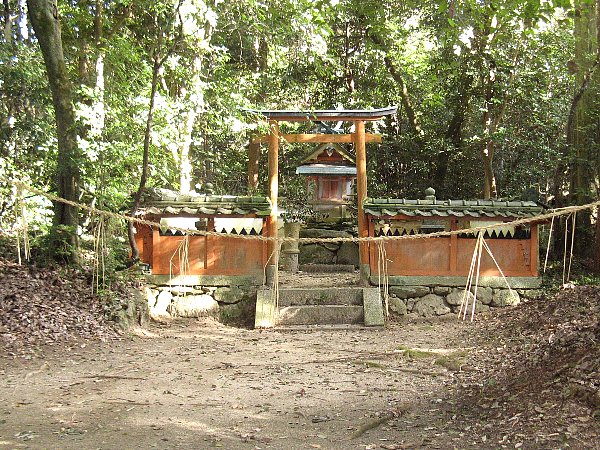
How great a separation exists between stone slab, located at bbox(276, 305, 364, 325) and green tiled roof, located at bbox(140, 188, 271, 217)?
1.72 m

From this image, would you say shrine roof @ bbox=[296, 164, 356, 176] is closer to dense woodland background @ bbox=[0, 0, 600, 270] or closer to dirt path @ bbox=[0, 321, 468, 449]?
dense woodland background @ bbox=[0, 0, 600, 270]

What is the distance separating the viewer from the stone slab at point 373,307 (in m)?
9.38

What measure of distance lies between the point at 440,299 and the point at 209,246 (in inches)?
162

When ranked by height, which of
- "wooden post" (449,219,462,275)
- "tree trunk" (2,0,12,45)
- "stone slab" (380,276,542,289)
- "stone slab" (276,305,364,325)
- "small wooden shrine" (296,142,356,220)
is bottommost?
"stone slab" (276,305,364,325)

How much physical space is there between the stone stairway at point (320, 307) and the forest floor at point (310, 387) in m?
0.74

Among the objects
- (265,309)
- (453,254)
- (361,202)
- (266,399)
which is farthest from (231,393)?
(453,254)

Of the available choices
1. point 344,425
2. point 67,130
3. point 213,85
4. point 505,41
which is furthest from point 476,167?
point 344,425

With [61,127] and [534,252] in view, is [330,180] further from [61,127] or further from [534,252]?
[61,127]

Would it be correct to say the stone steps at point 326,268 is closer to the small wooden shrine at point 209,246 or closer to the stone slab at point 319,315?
the small wooden shrine at point 209,246

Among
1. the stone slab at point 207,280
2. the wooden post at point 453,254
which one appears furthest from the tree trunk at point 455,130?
the stone slab at point 207,280

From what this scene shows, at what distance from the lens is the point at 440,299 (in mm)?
10336

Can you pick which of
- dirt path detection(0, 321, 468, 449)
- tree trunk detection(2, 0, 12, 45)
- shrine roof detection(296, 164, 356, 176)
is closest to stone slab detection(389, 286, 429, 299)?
dirt path detection(0, 321, 468, 449)

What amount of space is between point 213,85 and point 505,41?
7.31 metres

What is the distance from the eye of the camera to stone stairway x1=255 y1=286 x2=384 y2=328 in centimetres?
955
